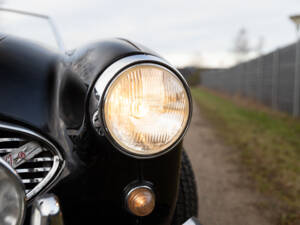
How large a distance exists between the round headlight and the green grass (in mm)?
1701

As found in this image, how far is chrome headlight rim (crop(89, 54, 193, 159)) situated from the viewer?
84 cm

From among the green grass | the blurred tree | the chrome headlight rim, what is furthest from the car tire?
the blurred tree

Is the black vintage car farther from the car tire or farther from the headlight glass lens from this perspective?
the car tire

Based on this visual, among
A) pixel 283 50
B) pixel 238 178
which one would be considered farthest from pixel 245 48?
pixel 238 178

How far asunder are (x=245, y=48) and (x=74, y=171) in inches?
1392

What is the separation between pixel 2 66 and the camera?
0.97m

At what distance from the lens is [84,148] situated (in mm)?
915

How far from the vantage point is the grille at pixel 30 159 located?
2.83 feet

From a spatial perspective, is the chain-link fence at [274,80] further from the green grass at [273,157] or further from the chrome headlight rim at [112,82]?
the chrome headlight rim at [112,82]

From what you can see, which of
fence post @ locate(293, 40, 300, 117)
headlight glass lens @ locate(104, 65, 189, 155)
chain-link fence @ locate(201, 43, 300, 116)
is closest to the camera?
headlight glass lens @ locate(104, 65, 189, 155)

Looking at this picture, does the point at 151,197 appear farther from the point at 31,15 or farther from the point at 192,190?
the point at 31,15

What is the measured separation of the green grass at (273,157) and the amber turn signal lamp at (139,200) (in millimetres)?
1393

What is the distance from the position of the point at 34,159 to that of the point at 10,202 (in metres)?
0.15

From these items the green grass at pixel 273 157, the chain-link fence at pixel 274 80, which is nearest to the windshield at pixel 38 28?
the green grass at pixel 273 157
